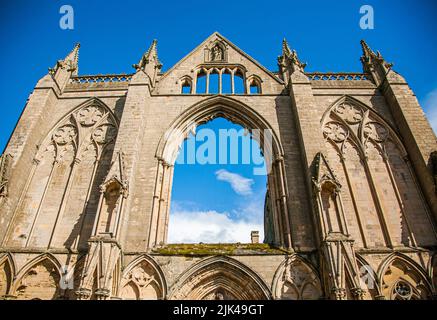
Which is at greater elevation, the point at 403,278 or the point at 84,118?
the point at 84,118

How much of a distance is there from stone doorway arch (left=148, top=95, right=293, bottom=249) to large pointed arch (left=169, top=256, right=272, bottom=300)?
1.54 m

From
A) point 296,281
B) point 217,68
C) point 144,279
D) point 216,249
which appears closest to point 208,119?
point 217,68

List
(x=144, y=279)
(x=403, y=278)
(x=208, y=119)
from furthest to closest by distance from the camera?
(x=208, y=119) < (x=403, y=278) < (x=144, y=279)

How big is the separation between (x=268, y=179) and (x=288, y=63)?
242 inches

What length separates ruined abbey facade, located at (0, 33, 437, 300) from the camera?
8711 mm

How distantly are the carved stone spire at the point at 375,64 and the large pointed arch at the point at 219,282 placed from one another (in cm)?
1056

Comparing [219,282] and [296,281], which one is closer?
[296,281]

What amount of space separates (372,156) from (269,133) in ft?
13.5

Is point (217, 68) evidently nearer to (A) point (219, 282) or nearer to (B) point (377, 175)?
(B) point (377, 175)

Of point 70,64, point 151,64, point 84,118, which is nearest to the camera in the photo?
point 84,118

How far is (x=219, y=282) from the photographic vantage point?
30.0 feet

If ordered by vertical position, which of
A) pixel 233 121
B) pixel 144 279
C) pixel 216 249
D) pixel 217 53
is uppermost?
pixel 217 53

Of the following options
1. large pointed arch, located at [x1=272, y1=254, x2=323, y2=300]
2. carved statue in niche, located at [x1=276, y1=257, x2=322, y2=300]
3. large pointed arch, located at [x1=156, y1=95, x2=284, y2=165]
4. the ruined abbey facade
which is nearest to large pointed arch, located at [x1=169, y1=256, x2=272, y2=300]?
the ruined abbey facade
